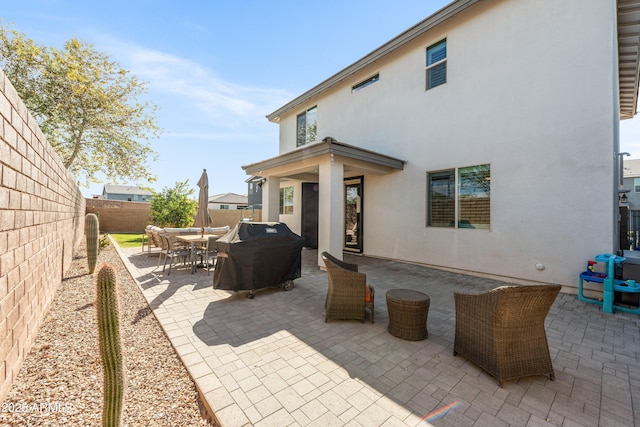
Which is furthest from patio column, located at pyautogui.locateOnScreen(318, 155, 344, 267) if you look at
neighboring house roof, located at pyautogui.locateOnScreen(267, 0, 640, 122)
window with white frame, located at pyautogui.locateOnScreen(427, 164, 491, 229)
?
neighboring house roof, located at pyautogui.locateOnScreen(267, 0, 640, 122)

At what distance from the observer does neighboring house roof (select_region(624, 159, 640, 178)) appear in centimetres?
2233

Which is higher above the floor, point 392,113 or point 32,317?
point 392,113

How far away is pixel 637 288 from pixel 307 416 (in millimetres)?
5733

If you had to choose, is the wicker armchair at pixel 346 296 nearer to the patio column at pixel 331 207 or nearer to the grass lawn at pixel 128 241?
the patio column at pixel 331 207

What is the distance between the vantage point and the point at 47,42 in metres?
10.9

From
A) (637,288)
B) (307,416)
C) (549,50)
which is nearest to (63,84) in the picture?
(307,416)

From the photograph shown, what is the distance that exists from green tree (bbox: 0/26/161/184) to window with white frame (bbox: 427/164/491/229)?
14973 mm

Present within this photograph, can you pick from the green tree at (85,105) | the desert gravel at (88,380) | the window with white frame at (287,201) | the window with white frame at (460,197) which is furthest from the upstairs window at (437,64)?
the green tree at (85,105)

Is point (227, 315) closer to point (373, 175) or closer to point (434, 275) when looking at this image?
point (434, 275)

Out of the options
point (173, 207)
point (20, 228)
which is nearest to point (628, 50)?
point (20, 228)

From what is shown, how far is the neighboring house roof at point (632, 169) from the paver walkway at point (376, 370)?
2863 cm

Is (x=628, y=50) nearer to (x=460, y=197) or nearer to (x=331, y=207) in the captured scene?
(x=460, y=197)

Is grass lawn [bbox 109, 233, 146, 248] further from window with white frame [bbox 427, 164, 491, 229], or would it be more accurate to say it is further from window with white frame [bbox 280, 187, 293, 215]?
window with white frame [bbox 427, 164, 491, 229]

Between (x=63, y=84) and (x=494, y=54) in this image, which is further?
(x=63, y=84)
